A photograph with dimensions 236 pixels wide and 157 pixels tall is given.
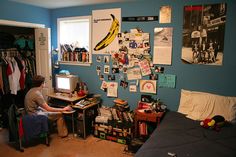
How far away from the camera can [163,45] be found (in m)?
3.37

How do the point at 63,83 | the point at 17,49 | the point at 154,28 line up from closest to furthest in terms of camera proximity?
the point at 154,28, the point at 63,83, the point at 17,49

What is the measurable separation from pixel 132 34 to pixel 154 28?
0.41 metres

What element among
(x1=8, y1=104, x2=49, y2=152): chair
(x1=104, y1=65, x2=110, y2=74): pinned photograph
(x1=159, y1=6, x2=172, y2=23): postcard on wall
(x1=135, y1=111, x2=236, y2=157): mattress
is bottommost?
(x1=8, y1=104, x2=49, y2=152): chair

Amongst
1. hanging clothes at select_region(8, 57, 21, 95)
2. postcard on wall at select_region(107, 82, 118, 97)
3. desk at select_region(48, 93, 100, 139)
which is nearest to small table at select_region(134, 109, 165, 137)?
postcard on wall at select_region(107, 82, 118, 97)

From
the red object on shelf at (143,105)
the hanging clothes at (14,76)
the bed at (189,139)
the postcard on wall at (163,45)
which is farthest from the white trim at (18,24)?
the bed at (189,139)

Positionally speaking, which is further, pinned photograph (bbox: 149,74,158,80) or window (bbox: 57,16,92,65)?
window (bbox: 57,16,92,65)

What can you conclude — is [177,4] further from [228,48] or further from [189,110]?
[189,110]

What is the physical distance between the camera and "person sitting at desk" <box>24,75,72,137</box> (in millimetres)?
3271

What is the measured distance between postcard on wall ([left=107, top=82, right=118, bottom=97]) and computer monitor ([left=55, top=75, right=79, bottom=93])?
0.72m

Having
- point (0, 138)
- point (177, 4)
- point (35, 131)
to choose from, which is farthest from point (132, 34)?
point (0, 138)

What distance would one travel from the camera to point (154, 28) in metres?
3.41

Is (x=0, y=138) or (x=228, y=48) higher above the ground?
(x=228, y=48)

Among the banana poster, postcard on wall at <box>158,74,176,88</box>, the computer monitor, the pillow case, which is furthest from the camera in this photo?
→ the computer monitor

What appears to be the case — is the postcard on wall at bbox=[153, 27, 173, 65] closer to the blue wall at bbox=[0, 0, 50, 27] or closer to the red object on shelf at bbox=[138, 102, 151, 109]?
the red object on shelf at bbox=[138, 102, 151, 109]
